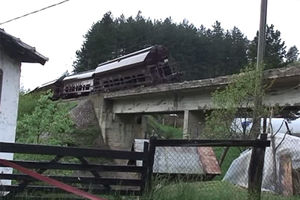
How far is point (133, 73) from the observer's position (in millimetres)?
31766

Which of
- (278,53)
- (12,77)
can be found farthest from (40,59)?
(278,53)

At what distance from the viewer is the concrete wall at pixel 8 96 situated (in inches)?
454

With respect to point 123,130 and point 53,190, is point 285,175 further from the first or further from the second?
point 123,130

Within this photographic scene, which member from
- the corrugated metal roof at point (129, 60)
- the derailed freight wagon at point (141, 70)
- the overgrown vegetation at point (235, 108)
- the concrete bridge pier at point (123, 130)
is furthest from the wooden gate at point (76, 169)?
the concrete bridge pier at point (123, 130)

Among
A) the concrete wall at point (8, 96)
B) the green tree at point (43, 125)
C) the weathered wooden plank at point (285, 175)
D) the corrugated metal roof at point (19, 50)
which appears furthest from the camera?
the green tree at point (43, 125)

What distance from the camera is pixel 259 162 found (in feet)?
25.9

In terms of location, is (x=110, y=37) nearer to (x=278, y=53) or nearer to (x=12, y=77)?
(x=278, y=53)

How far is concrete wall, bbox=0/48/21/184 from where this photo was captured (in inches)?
454

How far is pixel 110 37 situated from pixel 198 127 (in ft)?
174

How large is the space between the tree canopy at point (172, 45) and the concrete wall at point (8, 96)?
209 feet

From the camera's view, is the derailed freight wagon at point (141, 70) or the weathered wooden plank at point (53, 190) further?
the derailed freight wagon at point (141, 70)

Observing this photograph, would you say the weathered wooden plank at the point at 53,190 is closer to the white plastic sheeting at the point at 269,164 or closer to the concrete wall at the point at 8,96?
the concrete wall at the point at 8,96

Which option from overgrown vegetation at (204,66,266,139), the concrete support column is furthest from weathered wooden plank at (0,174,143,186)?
the concrete support column

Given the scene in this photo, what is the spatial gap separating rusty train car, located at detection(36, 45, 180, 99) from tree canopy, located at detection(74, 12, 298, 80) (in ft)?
130
